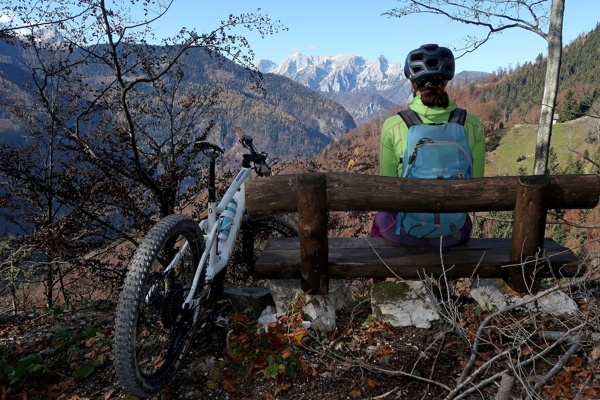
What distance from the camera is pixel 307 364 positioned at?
2.83 m

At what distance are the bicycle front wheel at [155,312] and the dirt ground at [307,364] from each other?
0.23 m

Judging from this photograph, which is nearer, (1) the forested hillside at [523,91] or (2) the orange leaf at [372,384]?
(2) the orange leaf at [372,384]

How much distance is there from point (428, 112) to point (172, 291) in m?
2.39

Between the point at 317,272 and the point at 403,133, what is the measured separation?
1342 mm

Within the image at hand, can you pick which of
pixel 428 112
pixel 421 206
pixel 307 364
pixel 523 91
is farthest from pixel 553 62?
pixel 523 91

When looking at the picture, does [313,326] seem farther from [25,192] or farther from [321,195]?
[25,192]

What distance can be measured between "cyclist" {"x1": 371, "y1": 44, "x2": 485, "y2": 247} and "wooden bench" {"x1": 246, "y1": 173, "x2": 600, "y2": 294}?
1.28 feet

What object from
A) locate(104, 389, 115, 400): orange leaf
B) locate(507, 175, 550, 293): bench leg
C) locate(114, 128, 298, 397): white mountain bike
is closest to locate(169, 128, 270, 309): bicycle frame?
locate(114, 128, 298, 397): white mountain bike

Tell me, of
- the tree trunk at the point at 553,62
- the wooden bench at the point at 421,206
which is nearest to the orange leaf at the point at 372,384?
the wooden bench at the point at 421,206

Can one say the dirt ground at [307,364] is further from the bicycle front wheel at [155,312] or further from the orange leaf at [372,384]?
the bicycle front wheel at [155,312]

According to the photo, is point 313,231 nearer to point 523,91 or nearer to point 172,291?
point 172,291

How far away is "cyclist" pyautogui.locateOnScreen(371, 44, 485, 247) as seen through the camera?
3.09 metres

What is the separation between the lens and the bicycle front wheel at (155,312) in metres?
2.25

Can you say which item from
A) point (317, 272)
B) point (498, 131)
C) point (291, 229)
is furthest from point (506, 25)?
point (498, 131)
